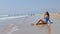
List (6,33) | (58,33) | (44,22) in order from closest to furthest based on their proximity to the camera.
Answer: (58,33), (6,33), (44,22)

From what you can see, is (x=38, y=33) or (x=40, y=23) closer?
(x=38, y=33)

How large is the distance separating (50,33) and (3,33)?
1.72 metres

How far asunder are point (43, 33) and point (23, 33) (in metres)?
0.70

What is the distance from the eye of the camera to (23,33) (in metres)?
5.75

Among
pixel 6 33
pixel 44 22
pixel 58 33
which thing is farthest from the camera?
pixel 44 22

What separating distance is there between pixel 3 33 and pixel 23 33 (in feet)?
2.63

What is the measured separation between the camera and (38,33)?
574 centimetres

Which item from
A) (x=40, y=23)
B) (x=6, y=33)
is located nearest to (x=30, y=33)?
(x=6, y=33)

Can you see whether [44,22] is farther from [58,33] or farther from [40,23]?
[58,33]

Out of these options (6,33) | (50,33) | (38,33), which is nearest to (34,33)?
(38,33)

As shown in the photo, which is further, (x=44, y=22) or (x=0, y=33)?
(x=44, y=22)

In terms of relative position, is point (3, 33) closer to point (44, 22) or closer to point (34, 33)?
point (34, 33)

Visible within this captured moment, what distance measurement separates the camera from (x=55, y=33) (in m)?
5.63

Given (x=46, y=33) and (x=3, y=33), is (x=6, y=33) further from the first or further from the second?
(x=46, y=33)
